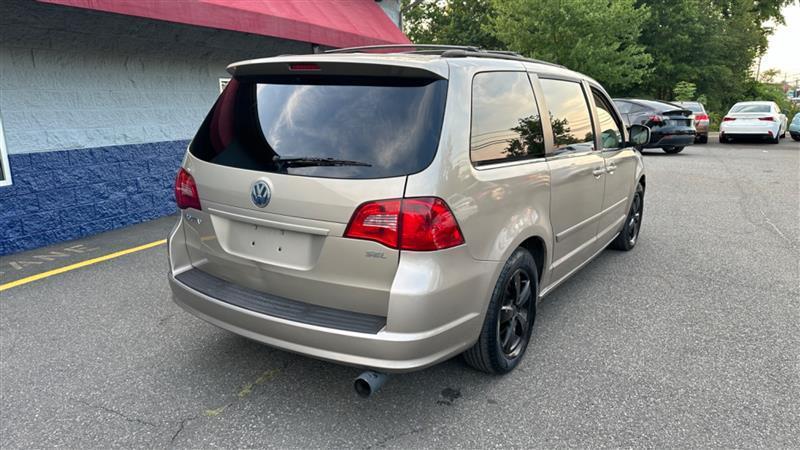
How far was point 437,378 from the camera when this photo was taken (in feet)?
10.6

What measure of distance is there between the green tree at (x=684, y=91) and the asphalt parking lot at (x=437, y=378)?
88.4 ft

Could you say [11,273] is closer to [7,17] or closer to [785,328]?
[7,17]

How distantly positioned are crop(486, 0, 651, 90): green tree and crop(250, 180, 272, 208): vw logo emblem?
22589mm

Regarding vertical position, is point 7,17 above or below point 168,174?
above

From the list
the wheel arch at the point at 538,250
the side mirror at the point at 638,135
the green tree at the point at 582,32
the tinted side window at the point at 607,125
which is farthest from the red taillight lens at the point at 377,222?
the green tree at the point at 582,32

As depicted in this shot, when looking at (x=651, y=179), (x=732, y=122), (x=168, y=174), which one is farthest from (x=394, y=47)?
(x=732, y=122)

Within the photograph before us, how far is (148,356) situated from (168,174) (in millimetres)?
4940

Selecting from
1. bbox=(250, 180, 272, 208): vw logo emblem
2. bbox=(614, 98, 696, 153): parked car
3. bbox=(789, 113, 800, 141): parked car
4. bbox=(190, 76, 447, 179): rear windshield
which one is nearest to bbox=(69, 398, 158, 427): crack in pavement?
bbox=(250, 180, 272, 208): vw logo emblem

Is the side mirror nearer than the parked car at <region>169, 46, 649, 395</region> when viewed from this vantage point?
No

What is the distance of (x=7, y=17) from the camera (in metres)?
5.79

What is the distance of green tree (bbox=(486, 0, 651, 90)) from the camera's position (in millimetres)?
22484

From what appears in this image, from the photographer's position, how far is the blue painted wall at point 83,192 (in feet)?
19.9

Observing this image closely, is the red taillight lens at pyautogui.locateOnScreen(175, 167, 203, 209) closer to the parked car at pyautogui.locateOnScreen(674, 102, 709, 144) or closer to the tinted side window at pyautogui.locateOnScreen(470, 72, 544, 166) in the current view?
the tinted side window at pyautogui.locateOnScreen(470, 72, 544, 166)

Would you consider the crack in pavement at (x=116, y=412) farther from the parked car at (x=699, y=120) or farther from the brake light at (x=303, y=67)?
the parked car at (x=699, y=120)
